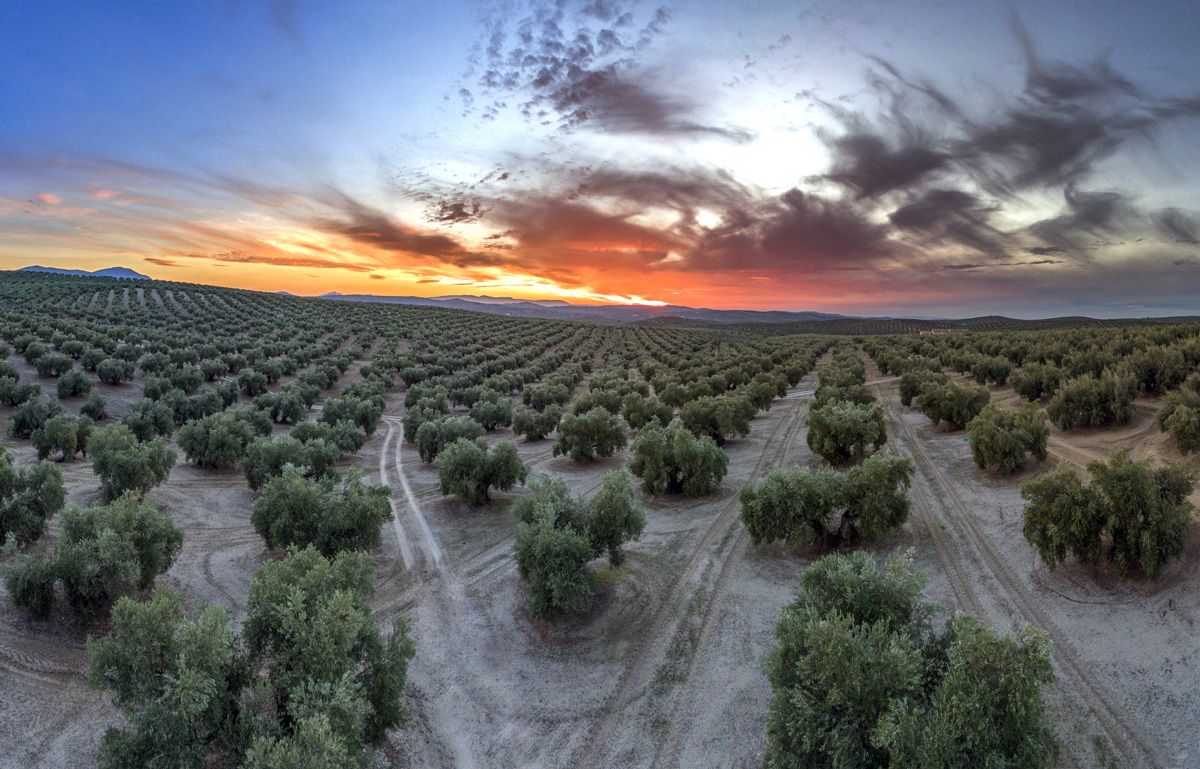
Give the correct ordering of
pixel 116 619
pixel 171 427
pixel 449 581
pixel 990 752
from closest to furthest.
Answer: pixel 990 752 → pixel 116 619 → pixel 449 581 → pixel 171 427

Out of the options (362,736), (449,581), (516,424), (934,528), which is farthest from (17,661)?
(516,424)

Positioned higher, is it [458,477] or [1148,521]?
[1148,521]

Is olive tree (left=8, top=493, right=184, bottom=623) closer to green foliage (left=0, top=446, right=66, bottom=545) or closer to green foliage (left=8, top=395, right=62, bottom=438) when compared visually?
green foliage (left=0, top=446, right=66, bottom=545)

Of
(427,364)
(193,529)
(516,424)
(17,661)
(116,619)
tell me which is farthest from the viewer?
(427,364)

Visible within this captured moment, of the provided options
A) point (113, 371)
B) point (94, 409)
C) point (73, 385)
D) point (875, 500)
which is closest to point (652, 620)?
point (875, 500)

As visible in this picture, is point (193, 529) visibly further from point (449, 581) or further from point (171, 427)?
point (171, 427)

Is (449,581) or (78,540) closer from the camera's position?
(78,540)

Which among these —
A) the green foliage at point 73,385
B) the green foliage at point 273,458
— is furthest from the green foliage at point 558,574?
the green foliage at point 73,385

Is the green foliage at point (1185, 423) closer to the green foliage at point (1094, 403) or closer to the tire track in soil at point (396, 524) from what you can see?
the green foliage at point (1094, 403)
